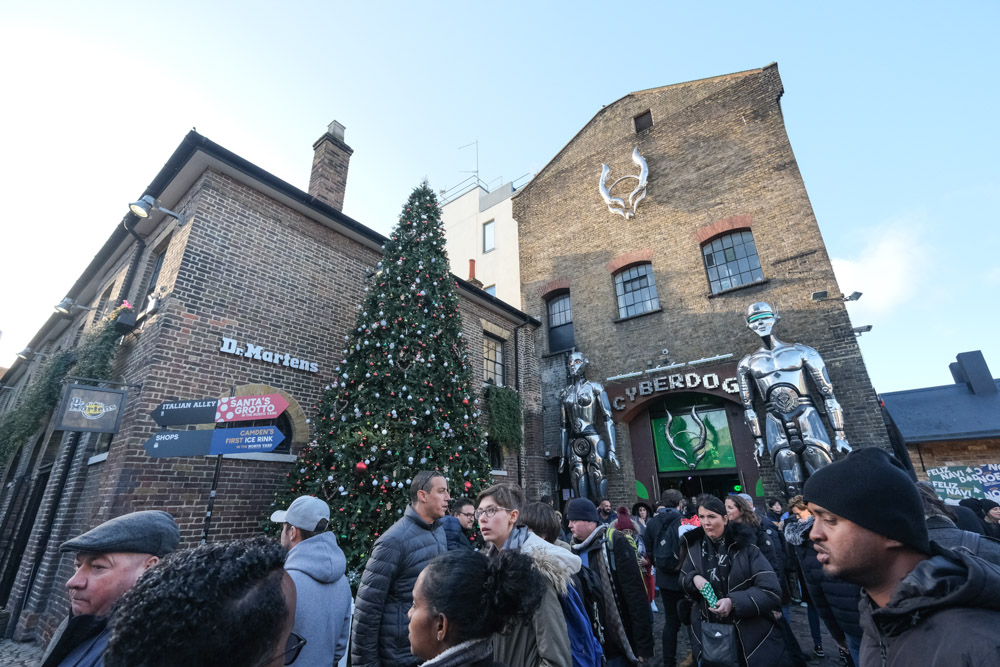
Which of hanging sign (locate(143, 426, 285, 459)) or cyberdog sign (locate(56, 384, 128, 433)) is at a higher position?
cyberdog sign (locate(56, 384, 128, 433))

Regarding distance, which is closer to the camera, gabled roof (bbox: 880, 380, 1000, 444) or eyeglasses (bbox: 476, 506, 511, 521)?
eyeglasses (bbox: 476, 506, 511, 521)

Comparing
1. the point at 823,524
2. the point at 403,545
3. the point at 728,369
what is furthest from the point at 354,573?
the point at 728,369

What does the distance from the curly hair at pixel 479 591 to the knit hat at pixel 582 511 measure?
6.42ft

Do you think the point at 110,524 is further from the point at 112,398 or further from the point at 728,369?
the point at 728,369

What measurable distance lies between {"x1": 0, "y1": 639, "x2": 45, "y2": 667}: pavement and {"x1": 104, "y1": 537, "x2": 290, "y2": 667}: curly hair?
21.7ft

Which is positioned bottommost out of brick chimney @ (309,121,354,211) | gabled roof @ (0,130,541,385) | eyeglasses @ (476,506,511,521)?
eyeglasses @ (476,506,511,521)

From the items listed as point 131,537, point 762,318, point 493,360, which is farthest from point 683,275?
point 131,537

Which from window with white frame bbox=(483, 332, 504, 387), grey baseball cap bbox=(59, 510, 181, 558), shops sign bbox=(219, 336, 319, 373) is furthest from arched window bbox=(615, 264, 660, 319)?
grey baseball cap bbox=(59, 510, 181, 558)

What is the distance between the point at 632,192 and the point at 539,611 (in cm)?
1350

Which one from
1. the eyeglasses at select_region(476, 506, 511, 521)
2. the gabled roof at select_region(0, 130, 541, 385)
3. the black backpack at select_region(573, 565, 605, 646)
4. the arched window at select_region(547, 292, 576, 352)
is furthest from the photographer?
the arched window at select_region(547, 292, 576, 352)

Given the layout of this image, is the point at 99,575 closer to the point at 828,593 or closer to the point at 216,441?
the point at 216,441

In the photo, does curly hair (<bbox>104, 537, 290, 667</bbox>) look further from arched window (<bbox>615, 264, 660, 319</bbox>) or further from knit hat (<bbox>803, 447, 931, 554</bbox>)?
arched window (<bbox>615, 264, 660, 319</bbox>)

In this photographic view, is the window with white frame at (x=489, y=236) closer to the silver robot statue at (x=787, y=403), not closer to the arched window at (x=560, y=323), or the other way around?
the arched window at (x=560, y=323)

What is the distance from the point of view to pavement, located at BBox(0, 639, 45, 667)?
5.07 m
